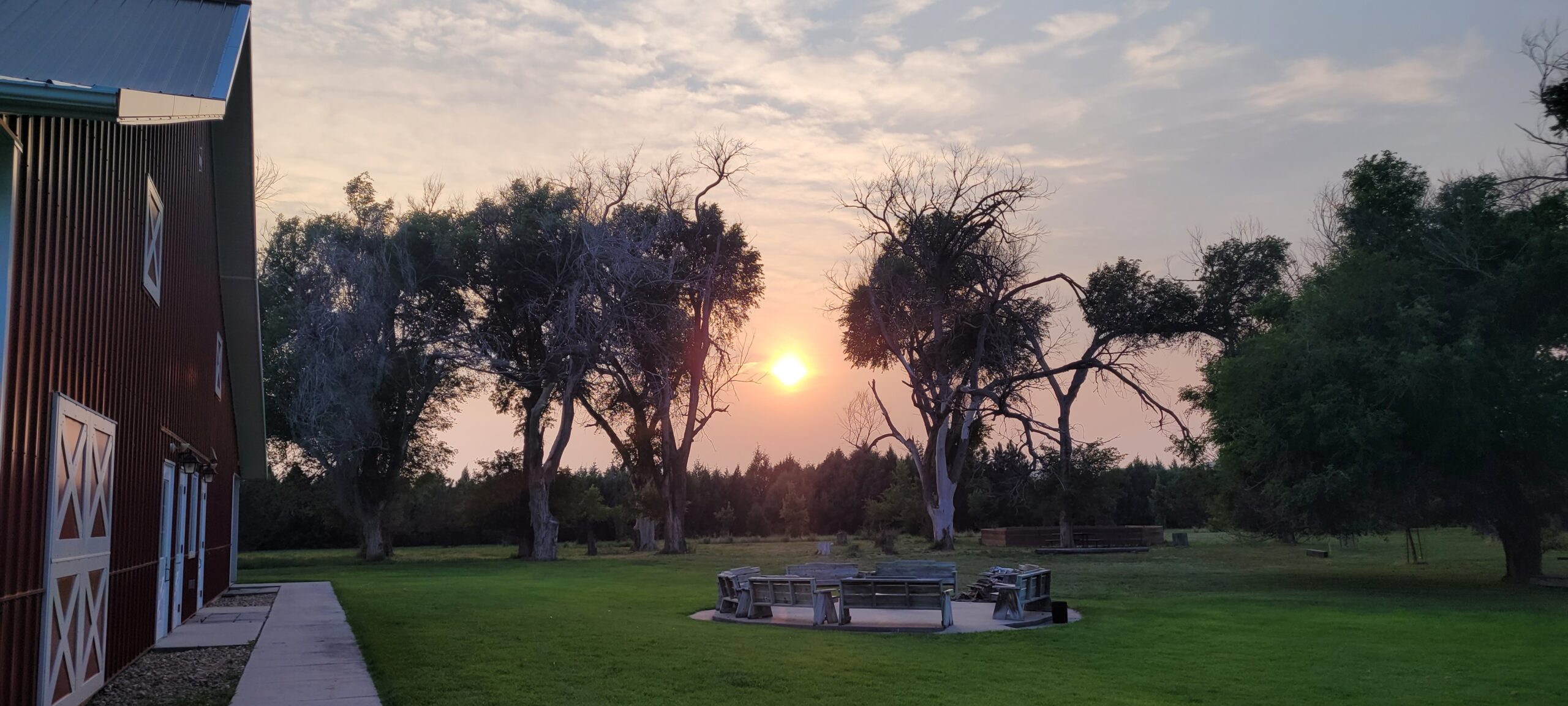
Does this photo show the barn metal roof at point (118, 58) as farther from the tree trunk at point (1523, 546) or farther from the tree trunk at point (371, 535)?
the tree trunk at point (371, 535)

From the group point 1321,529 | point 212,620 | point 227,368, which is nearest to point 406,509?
point 227,368

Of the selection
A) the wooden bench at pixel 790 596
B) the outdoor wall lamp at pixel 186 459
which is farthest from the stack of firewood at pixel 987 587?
the outdoor wall lamp at pixel 186 459

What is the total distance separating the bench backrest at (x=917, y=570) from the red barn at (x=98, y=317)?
957cm

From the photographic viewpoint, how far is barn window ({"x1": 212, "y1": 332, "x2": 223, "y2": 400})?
19.1 meters

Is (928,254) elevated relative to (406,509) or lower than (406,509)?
elevated

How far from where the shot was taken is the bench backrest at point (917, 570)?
52.6 feet

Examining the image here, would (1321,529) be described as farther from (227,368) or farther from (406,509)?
(406,509)

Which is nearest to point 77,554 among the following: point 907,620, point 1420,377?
point 907,620

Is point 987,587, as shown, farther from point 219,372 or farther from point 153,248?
point 219,372

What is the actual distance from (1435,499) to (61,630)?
25.0 metres

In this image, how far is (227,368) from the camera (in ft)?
72.8

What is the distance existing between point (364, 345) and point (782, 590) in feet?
86.4

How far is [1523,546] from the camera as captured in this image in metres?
22.9

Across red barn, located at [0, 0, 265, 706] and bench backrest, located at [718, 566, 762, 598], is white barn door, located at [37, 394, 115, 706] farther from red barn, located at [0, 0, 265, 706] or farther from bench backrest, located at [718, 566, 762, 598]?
bench backrest, located at [718, 566, 762, 598]
